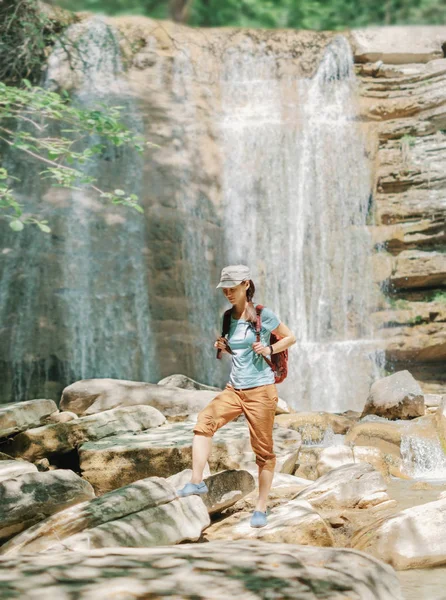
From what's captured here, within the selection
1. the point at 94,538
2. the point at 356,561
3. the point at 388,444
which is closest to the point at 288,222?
the point at 388,444

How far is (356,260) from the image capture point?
47.1ft

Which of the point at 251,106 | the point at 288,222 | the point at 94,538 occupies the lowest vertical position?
the point at 94,538

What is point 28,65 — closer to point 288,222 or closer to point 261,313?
point 288,222

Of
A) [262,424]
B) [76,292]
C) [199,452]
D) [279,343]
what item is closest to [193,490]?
[199,452]

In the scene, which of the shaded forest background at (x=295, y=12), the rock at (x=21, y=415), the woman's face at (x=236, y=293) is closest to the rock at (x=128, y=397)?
the rock at (x=21, y=415)

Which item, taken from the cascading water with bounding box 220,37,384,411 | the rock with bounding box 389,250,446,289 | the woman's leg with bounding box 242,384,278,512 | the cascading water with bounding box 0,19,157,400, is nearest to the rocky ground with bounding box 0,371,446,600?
the woman's leg with bounding box 242,384,278,512

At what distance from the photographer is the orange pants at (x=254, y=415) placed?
15.4 ft

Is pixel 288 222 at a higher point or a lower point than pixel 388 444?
higher

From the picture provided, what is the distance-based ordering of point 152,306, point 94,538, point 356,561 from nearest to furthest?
point 356,561, point 94,538, point 152,306

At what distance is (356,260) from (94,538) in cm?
1100

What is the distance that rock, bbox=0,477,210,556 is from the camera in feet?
13.9

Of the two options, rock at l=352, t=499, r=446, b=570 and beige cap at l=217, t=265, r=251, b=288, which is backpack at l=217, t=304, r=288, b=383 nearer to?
beige cap at l=217, t=265, r=251, b=288

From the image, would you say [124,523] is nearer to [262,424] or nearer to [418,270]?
[262,424]

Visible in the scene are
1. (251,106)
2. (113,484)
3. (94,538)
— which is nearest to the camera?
(94,538)
